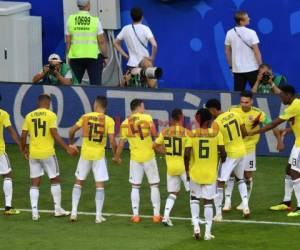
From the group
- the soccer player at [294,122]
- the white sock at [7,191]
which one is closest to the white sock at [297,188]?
the soccer player at [294,122]

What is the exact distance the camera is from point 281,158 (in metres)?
21.8

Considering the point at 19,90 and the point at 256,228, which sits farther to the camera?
the point at 19,90

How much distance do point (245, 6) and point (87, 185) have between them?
21.9 ft

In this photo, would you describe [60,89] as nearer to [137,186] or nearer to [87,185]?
[87,185]

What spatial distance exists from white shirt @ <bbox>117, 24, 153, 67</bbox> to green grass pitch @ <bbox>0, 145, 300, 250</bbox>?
341 centimetres

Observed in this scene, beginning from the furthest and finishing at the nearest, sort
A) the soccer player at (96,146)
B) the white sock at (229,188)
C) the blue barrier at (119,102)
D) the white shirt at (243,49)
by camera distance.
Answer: the white shirt at (243,49), the blue barrier at (119,102), the white sock at (229,188), the soccer player at (96,146)

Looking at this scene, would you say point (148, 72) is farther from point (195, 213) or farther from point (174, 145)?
point (195, 213)

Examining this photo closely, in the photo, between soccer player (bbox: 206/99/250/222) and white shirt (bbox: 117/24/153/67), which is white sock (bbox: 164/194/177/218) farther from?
white shirt (bbox: 117/24/153/67)

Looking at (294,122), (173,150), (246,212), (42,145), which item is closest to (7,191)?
(42,145)

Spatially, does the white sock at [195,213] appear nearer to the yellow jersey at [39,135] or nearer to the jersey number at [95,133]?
the jersey number at [95,133]

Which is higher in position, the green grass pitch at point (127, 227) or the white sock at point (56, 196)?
the white sock at point (56, 196)

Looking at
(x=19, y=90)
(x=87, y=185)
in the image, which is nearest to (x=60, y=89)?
(x=19, y=90)

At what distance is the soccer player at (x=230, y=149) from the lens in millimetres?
17219

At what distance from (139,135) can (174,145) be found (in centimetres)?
68
